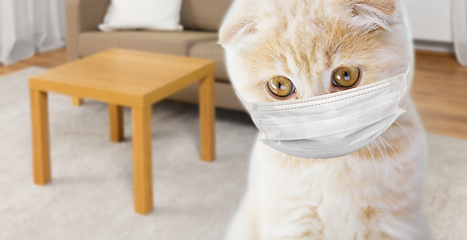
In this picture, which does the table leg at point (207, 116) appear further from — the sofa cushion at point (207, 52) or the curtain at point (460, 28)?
the curtain at point (460, 28)

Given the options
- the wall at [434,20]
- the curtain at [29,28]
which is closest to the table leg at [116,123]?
the curtain at [29,28]

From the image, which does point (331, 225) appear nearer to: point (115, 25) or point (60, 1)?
point (115, 25)

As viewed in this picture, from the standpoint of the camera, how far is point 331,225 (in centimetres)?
31

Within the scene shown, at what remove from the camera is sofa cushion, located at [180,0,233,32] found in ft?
6.63

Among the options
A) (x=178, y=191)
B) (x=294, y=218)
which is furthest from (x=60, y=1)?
(x=294, y=218)

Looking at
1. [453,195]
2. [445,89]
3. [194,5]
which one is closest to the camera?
[453,195]

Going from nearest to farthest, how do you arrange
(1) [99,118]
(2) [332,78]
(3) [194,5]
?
(2) [332,78] < (3) [194,5] < (1) [99,118]

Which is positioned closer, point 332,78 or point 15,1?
point 332,78

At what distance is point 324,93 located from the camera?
27 centimetres

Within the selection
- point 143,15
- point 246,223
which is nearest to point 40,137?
point 143,15

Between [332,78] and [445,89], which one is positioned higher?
[332,78]

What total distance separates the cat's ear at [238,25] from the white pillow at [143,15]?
218 centimetres

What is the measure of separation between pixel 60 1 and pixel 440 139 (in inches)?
128

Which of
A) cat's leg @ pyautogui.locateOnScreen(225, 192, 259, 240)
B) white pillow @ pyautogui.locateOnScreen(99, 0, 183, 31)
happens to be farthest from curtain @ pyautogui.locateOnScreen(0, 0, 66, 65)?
cat's leg @ pyautogui.locateOnScreen(225, 192, 259, 240)
